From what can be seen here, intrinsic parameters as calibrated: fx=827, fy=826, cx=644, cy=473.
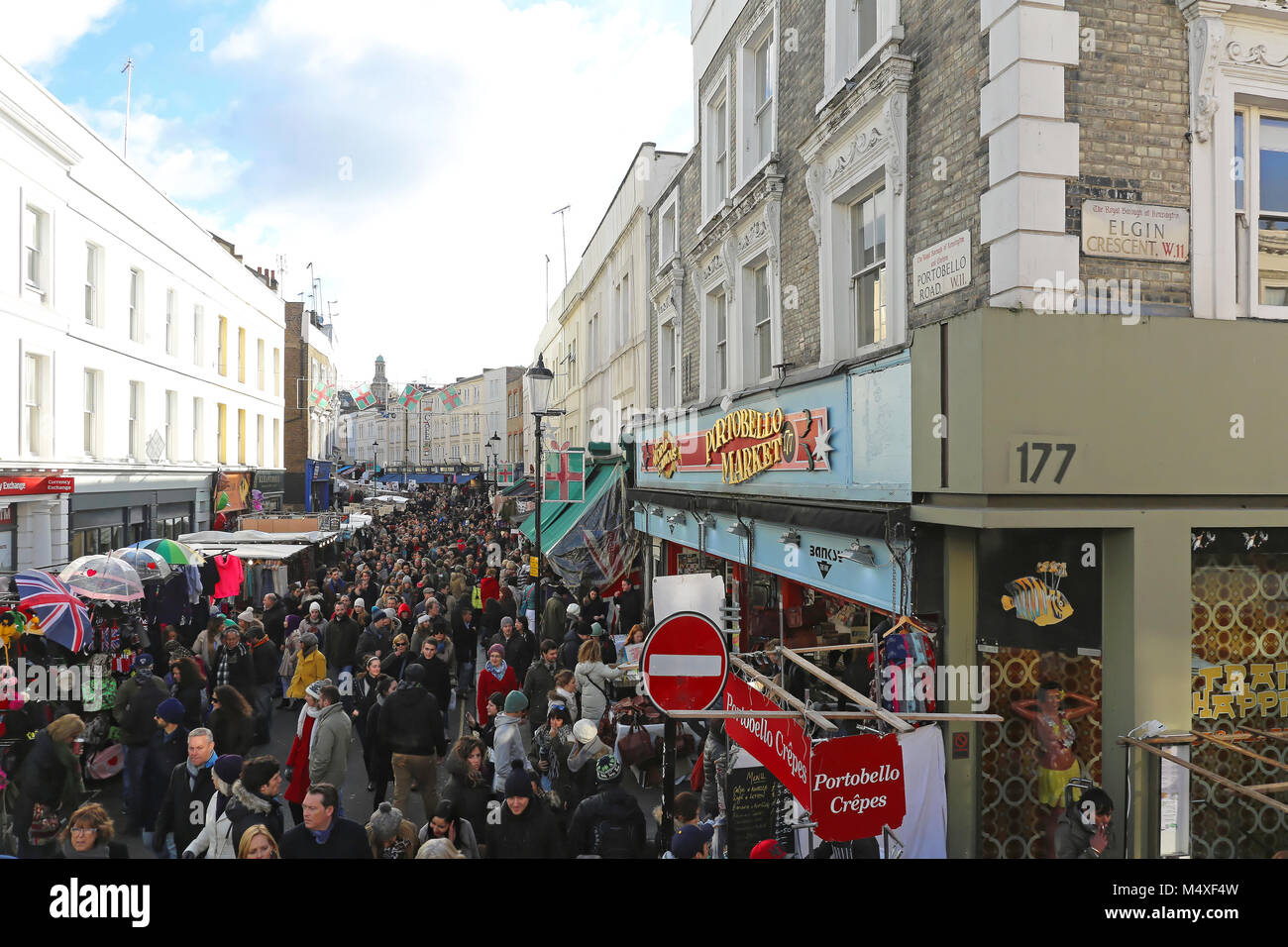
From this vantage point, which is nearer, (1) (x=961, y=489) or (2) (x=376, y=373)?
(1) (x=961, y=489)

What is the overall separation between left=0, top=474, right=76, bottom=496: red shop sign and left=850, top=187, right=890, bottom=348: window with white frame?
15.6 m

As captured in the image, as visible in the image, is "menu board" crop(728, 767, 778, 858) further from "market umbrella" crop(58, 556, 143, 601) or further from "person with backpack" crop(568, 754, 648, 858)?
"market umbrella" crop(58, 556, 143, 601)

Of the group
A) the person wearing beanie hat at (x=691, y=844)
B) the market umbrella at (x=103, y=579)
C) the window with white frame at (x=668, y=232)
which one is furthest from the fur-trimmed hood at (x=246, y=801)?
the window with white frame at (x=668, y=232)

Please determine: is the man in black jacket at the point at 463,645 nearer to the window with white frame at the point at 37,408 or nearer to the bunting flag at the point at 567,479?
the bunting flag at the point at 567,479

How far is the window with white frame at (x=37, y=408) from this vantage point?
17.0 m

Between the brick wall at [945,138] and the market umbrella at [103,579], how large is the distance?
10690 millimetres

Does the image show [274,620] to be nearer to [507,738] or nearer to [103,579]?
[103,579]

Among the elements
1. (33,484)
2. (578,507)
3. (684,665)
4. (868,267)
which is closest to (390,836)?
(684,665)

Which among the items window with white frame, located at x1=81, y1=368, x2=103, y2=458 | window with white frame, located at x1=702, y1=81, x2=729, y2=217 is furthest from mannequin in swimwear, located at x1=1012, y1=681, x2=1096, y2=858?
window with white frame, located at x1=81, y1=368, x2=103, y2=458

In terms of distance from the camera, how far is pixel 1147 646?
654 cm

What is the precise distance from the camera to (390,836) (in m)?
5.70
